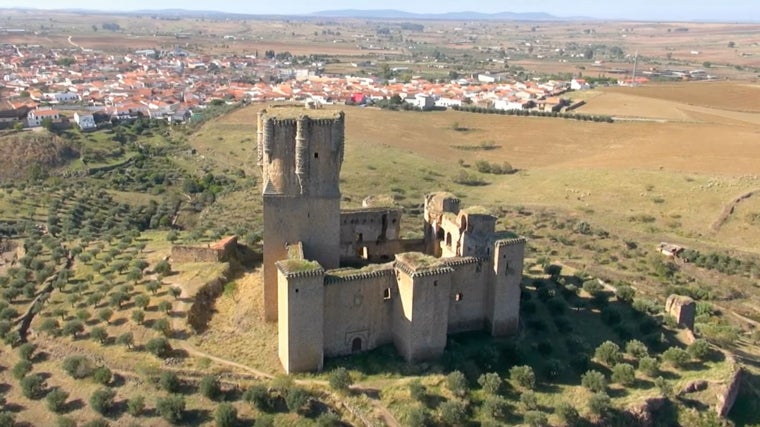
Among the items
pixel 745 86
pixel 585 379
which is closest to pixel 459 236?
pixel 585 379

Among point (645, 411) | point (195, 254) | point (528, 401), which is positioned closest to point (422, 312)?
point (528, 401)

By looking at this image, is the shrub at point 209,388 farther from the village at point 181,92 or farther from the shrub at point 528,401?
the village at point 181,92

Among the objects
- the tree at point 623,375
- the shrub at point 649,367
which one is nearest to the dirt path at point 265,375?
the tree at point 623,375

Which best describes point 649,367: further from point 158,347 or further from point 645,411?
point 158,347

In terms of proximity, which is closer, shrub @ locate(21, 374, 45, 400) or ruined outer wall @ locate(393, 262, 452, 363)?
shrub @ locate(21, 374, 45, 400)

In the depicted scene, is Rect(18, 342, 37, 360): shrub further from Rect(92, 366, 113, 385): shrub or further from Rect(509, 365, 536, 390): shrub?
Rect(509, 365, 536, 390): shrub

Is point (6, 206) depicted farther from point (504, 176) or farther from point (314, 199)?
point (504, 176)

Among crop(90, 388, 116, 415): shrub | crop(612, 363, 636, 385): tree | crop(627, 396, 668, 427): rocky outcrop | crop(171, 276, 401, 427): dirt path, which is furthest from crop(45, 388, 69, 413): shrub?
crop(612, 363, 636, 385): tree
